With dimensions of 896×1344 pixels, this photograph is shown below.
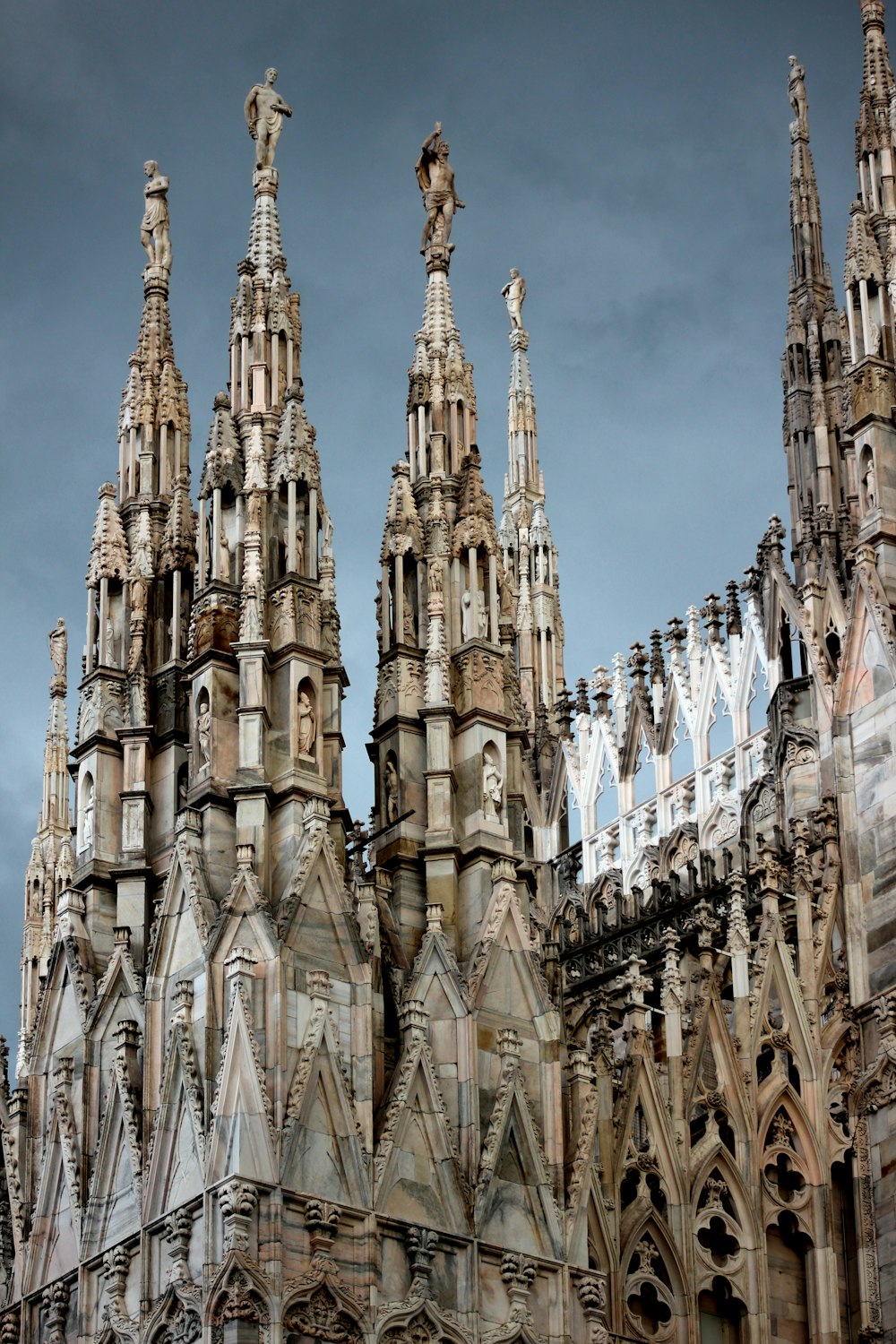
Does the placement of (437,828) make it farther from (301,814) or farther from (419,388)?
(419,388)

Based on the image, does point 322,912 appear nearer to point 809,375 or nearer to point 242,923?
point 242,923

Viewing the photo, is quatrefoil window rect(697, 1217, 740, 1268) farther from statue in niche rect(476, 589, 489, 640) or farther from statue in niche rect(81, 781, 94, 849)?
statue in niche rect(81, 781, 94, 849)

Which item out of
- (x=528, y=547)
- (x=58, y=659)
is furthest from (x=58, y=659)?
(x=528, y=547)

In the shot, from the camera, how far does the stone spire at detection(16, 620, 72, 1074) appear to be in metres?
38.2

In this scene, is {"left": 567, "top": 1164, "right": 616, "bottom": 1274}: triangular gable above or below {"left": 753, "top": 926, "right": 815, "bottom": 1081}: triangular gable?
below

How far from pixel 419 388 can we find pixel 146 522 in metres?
3.73

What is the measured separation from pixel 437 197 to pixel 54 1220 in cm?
1406

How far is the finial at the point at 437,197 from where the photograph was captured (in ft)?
123

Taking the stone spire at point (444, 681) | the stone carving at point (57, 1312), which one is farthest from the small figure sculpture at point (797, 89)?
the stone carving at point (57, 1312)

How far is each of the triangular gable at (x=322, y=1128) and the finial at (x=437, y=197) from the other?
11.5 m

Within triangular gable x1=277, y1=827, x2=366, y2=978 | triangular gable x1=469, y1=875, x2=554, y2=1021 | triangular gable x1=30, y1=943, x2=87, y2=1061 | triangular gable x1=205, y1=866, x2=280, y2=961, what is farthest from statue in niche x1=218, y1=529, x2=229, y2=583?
triangular gable x1=469, y1=875, x2=554, y2=1021

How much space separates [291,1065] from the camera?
97.5 ft

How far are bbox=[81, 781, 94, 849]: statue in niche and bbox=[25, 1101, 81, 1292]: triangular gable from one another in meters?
3.08

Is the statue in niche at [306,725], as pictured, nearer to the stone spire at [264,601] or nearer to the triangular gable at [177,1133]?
the stone spire at [264,601]
